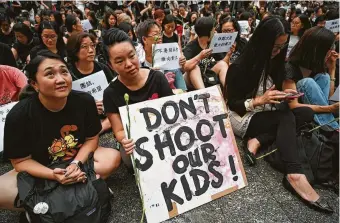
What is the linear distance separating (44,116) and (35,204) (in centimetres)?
58

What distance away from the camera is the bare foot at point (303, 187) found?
2.21m

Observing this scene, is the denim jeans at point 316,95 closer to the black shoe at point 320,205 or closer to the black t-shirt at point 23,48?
the black shoe at point 320,205

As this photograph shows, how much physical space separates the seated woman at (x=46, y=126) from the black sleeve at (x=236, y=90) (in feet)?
4.42

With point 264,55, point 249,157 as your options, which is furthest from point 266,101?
point 249,157

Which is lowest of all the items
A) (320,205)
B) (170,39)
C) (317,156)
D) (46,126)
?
(320,205)

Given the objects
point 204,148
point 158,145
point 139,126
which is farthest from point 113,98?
point 204,148

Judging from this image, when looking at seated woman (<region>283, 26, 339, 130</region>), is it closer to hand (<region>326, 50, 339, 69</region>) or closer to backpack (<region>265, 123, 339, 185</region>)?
backpack (<region>265, 123, 339, 185</region>)

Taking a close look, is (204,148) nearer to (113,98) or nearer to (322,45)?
(113,98)

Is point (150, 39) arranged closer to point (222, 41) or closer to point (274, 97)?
point (222, 41)

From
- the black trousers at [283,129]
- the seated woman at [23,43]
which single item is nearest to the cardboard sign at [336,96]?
the black trousers at [283,129]

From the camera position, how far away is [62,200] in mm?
1850

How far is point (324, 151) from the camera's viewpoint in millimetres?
2496

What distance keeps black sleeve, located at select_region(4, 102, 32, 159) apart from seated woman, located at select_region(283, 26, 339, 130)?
2308mm

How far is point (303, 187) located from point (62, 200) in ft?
5.86
